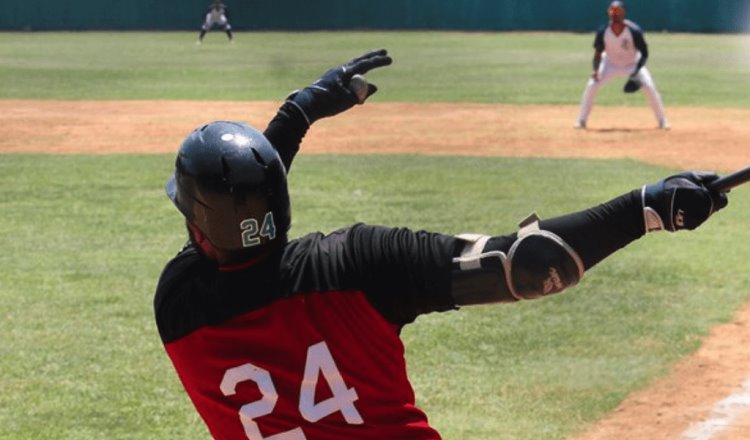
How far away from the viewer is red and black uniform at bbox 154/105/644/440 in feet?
9.25

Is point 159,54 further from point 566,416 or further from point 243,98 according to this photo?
point 566,416

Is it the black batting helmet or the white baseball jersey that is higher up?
the black batting helmet

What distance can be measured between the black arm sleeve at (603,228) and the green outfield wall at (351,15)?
4789 cm

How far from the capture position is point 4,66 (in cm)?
3294

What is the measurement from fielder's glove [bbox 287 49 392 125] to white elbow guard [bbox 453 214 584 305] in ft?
3.94

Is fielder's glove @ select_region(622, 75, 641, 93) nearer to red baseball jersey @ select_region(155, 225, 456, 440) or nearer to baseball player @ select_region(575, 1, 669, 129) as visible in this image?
baseball player @ select_region(575, 1, 669, 129)

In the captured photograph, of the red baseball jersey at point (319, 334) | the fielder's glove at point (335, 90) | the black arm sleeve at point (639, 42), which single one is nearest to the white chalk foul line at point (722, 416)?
the fielder's glove at point (335, 90)

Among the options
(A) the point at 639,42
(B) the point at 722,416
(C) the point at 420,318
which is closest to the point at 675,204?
(B) the point at 722,416

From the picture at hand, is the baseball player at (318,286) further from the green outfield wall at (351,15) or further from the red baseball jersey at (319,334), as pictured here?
the green outfield wall at (351,15)

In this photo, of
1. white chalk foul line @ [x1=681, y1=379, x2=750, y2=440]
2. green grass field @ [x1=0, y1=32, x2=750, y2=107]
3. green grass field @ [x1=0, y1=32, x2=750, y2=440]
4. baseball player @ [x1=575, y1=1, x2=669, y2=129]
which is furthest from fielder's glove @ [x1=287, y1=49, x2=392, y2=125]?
green grass field @ [x1=0, y1=32, x2=750, y2=107]

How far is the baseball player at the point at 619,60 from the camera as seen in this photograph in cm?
1897

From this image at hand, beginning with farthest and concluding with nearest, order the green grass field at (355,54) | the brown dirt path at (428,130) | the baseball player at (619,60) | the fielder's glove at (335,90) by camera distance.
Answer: the green grass field at (355,54)
the baseball player at (619,60)
the brown dirt path at (428,130)
the fielder's glove at (335,90)

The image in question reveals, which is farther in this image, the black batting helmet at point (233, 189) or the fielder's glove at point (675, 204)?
the black batting helmet at point (233, 189)

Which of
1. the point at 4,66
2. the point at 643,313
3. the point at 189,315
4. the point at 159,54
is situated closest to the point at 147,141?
the point at 643,313
